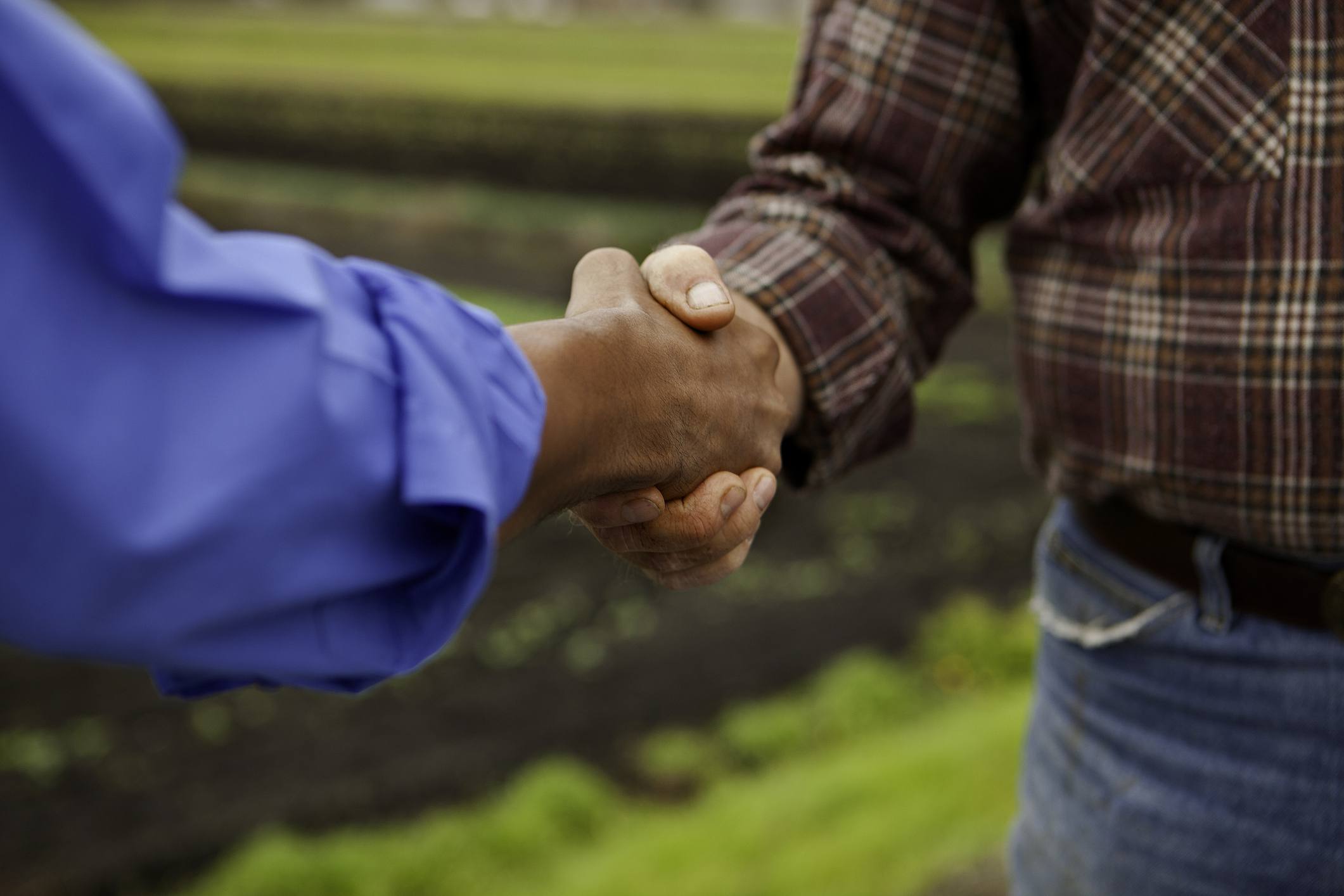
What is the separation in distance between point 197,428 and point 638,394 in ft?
1.35

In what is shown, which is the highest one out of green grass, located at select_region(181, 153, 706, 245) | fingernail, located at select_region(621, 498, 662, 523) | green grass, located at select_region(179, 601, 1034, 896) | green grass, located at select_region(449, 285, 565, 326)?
fingernail, located at select_region(621, 498, 662, 523)

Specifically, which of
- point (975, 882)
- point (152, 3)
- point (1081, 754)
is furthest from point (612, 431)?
point (152, 3)

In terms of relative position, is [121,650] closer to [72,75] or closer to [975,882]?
[72,75]

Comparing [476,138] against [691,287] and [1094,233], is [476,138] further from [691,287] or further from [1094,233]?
[691,287]

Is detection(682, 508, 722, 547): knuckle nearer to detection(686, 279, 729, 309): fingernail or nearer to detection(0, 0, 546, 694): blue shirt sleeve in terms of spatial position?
detection(686, 279, 729, 309): fingernail

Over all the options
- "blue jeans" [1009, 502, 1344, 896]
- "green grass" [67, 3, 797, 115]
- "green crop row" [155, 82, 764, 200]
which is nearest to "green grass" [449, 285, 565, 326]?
"green crop row" [155, 82, 764, 200]

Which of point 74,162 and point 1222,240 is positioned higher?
point 74,162

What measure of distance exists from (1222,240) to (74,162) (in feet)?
3.35

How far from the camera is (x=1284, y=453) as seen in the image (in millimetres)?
1165

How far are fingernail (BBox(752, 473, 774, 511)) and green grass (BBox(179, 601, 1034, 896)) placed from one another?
2.04 m

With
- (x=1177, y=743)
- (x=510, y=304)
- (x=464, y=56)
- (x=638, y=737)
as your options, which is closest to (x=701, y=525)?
(x=1177, y=743)

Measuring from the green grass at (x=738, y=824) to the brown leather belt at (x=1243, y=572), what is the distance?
1779mm

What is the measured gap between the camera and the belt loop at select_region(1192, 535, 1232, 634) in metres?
1.25

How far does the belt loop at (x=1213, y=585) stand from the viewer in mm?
1248
